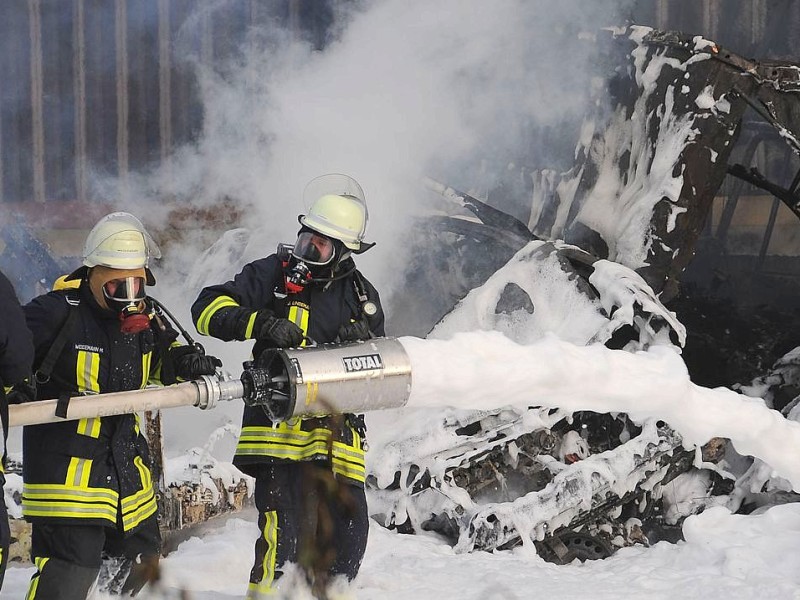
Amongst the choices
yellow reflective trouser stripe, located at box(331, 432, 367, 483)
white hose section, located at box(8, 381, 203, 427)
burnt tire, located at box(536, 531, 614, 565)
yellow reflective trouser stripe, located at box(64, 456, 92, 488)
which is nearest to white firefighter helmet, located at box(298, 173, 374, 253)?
yellow reflective trouser stripe, located at box(331, 432, 367, 483)

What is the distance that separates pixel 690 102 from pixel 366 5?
9.04 feet

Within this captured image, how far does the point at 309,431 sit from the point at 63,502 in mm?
873

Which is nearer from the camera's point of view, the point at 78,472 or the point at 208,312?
the point at 78,472

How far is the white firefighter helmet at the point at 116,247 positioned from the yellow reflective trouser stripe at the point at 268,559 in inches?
39.2

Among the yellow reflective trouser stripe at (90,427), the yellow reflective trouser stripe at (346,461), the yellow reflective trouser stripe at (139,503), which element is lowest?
the yellow reflective trouser stripe at (139,503)

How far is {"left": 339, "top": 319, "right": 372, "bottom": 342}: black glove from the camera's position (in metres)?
3.45

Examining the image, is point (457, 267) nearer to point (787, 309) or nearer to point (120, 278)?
point (120, 278)

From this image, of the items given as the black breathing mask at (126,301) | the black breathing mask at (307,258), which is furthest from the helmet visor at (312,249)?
the black breathing mask at (126,301)

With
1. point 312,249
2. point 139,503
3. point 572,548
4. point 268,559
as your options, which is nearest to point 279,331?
point 312,249

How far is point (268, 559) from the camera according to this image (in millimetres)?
3404

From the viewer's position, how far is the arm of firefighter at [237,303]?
329cm

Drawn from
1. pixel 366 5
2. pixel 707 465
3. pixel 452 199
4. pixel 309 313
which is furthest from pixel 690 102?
pixel 309 313

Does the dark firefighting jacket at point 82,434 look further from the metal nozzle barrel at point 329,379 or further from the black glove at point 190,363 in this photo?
the metal nozzle barrel at point 329,379

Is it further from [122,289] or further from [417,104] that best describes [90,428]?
[417,104]
